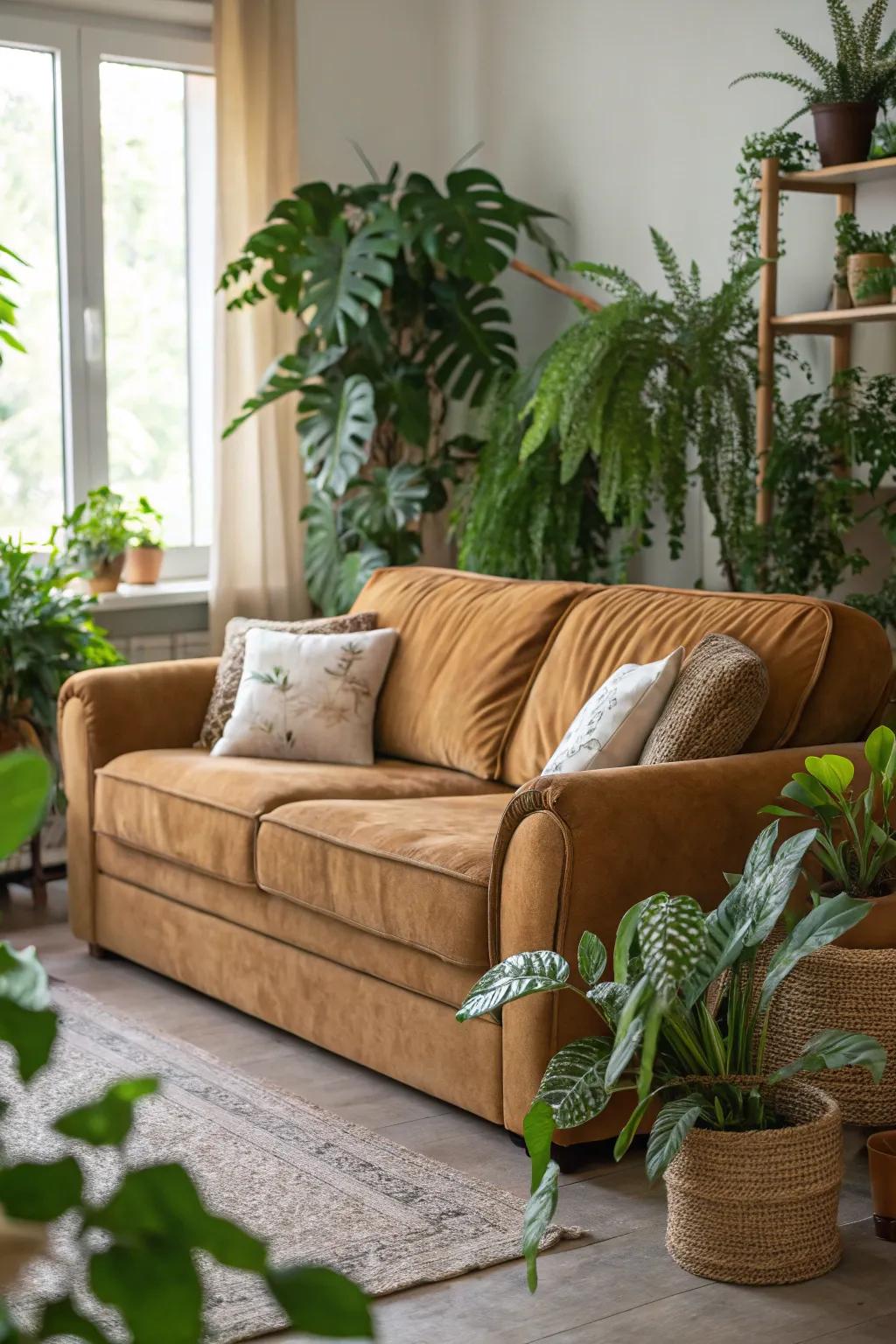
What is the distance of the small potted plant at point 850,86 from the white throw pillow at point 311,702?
1.50 m

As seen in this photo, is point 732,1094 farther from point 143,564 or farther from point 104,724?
point 143,564

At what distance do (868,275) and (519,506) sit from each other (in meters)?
1.09

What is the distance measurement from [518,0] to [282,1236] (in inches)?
152

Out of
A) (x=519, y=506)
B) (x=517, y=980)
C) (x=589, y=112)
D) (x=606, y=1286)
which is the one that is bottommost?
(x=606, y=1286)

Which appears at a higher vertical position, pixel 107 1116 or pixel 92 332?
pixel 92 332

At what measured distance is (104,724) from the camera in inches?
143

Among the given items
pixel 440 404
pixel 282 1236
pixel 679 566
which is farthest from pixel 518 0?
pixel 282 1236

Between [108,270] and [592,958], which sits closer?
[592,958]

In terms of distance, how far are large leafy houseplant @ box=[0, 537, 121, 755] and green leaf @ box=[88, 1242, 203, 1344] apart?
373 cm

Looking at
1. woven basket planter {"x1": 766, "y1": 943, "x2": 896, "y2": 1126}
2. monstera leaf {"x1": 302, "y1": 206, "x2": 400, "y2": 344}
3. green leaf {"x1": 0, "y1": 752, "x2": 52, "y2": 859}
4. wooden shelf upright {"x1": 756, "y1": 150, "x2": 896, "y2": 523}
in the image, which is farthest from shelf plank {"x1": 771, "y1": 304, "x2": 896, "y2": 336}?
green leaf {"x1": 0, "y1": 752, "x2": 52, "y2": 859}

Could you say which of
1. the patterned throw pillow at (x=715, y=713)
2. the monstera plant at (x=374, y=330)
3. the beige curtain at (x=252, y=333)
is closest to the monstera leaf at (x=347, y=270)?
the monstera plant at (x=374, y=330)

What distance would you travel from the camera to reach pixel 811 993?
2426mm

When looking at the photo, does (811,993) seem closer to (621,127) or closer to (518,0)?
(621,127)

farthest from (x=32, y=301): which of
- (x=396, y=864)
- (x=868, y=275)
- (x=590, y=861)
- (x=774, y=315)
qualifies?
(x=590, y=861)
